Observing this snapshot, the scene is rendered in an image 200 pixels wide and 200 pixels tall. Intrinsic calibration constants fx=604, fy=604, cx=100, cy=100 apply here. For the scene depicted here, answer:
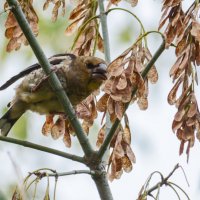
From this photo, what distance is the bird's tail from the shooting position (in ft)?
14.2

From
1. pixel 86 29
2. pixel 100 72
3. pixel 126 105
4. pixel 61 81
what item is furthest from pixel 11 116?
pixel 126 105

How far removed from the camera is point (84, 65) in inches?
160

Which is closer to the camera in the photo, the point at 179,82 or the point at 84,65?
the point at 179,82

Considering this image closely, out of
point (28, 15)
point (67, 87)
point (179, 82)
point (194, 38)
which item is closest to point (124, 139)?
point (179, 82)

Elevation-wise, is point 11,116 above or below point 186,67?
above

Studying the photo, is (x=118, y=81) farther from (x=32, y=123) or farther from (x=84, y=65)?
(x=32, y=123)

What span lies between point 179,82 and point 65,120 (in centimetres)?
88

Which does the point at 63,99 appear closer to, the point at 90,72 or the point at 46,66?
the point at 46,66

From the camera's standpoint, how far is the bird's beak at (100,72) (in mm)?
4031

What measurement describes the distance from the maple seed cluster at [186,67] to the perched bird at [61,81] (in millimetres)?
1185

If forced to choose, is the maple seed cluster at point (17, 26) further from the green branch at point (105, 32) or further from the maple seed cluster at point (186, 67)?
the maple seed cluster at point (186, 67)

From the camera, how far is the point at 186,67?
2.73 m

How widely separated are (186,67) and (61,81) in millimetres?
→ 1540

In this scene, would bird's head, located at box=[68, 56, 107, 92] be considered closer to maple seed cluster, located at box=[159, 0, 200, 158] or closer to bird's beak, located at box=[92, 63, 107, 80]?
bird's beak, located at box=[92, 63, 107, 80]
